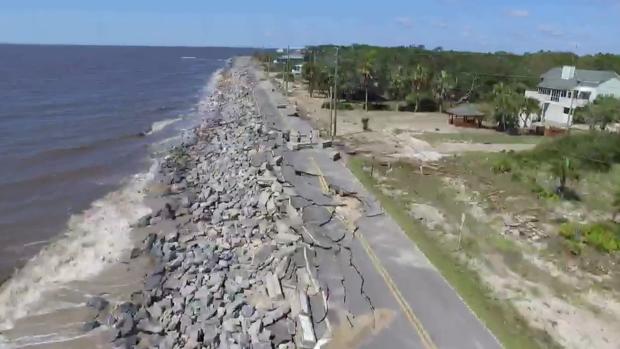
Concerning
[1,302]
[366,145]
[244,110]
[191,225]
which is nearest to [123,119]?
[244,110]

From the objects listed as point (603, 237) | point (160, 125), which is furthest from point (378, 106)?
point (603, 237)

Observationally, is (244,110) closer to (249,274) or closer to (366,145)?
(366,145)

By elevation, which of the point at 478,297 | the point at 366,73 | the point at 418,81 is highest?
the point at 366,73

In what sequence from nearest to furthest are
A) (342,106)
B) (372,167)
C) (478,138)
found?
(372,167) → (478,138) → (342,106)

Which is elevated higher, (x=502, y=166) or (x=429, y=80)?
(x=429, y=80)

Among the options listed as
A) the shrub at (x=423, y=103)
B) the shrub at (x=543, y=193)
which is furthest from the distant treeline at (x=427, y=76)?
the shrub at (x=543, y=193)

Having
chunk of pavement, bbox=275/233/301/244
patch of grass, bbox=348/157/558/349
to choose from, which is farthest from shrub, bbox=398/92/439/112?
chunk of pavement, bbox=275/233/301/244

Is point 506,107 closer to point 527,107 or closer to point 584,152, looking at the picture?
point 527,107

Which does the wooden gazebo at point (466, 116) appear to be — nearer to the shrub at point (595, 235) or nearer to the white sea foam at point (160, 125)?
the shrub at point (595, 235)

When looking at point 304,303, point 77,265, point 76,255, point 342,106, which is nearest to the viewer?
point 304,303
